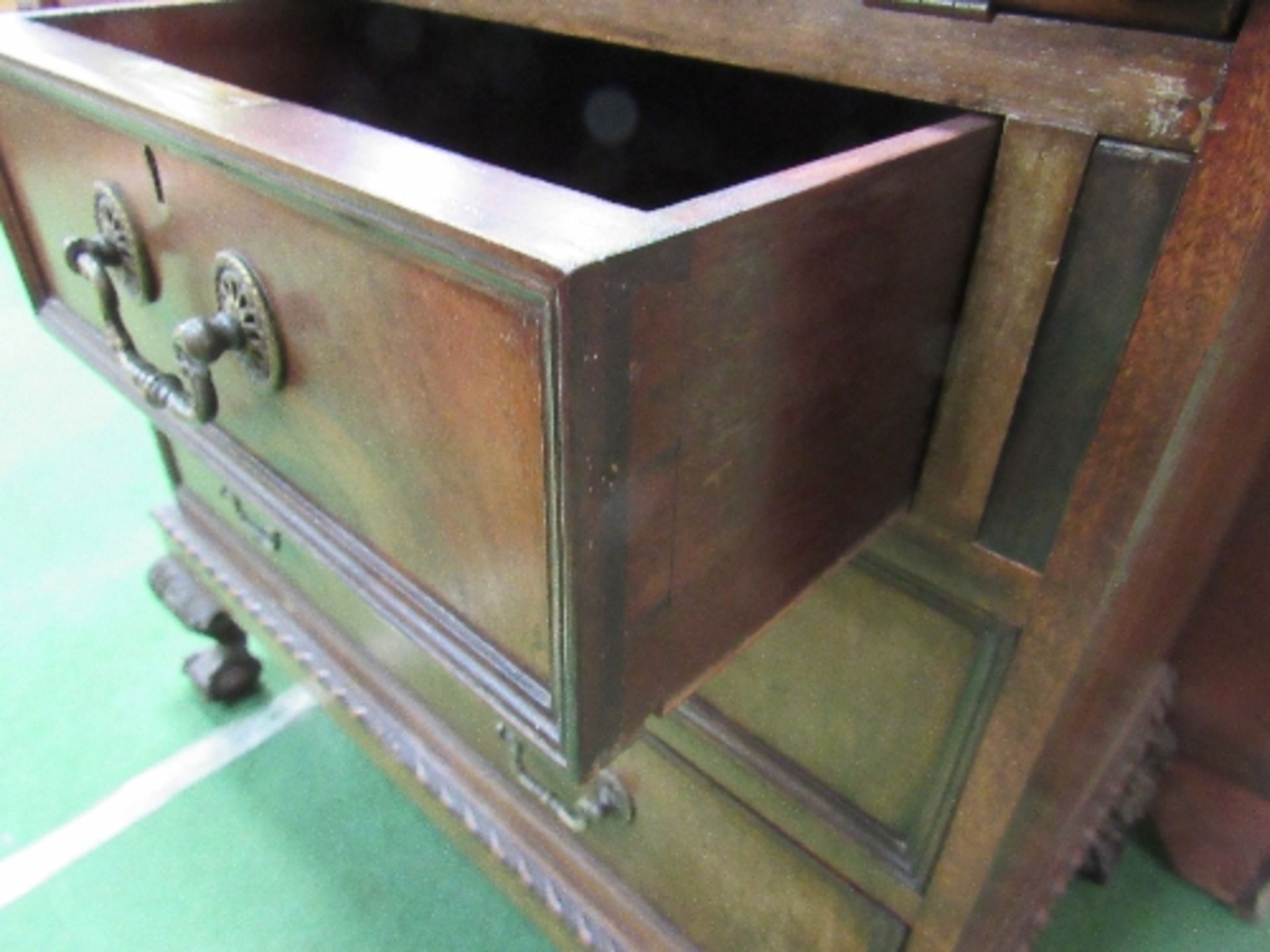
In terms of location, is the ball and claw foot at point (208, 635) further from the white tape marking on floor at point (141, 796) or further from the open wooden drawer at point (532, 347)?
the open wooden drawer at point (532, 347)

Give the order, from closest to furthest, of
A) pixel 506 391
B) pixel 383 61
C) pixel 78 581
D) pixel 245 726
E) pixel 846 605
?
pixel 506 391 → pixel 846 605 → pixel 383 61 → pixel 245 726 → pixel 78 581

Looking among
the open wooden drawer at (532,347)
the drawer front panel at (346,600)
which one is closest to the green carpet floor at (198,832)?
the drawer front panel at (346,600)

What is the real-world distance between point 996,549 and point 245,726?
962 millimetres

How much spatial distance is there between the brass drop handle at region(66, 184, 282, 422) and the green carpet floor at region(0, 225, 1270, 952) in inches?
24.8

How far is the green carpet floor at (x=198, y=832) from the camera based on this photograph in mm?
909

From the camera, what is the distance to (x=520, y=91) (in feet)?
2.40

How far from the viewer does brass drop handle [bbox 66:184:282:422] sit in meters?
0.40

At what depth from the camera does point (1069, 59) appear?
33 centimetres

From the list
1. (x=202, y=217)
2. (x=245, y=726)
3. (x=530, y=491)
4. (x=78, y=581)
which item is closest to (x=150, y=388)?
(x=202, y=217)

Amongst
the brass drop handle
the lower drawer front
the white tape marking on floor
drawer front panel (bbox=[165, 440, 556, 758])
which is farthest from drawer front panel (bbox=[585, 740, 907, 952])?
the white tape marking on floor

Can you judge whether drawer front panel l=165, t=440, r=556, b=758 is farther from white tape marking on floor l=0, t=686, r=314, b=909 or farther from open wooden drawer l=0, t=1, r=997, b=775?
white tape marking on floor l=0, t=686, r=314, b=909

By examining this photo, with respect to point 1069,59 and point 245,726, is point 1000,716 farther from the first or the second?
point 245,726

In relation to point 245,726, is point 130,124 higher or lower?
higher

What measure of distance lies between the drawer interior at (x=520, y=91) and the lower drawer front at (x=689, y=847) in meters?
0.30
